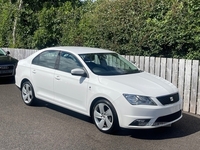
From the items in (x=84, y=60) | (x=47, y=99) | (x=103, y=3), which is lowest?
(x=47, y=99)

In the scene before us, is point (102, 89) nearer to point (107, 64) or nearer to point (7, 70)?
point (107, 64)

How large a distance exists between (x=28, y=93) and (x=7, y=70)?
3.46m

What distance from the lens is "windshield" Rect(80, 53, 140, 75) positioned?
5.38 metres

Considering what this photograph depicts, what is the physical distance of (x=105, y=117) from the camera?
16.0 ft

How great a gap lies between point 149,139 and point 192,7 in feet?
13.9

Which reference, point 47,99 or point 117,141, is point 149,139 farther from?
point 47,99

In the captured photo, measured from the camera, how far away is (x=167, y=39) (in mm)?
7492

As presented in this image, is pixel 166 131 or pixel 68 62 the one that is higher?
pixel 68 62

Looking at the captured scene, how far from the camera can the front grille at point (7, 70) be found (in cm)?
955

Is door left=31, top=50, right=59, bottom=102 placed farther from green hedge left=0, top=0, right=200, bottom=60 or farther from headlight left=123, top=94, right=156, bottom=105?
green hedge left=0, top=0, right=200, bottom=60

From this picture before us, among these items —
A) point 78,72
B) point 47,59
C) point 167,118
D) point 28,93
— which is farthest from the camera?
point 28,93

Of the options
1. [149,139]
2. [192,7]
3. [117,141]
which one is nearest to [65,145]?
[117,141]

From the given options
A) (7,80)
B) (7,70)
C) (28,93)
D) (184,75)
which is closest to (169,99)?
(184,75)

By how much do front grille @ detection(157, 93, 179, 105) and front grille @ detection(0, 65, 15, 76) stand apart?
6658 millimetres
